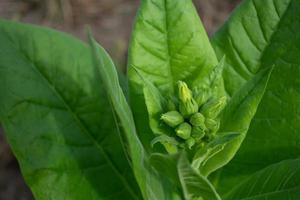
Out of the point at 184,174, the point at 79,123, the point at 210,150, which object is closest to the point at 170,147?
the point at 210,150

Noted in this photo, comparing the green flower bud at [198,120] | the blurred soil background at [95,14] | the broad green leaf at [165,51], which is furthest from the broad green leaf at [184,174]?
the blurred soil background at [95,14]

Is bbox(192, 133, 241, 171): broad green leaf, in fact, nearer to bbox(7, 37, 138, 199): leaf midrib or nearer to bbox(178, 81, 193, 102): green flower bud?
bbox(178, 81, 193, 102): green flower bud

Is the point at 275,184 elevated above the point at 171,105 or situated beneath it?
situated beneath

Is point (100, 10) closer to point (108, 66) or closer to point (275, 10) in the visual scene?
point (275, 10)

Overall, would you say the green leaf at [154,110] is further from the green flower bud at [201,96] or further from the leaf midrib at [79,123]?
the leaf midrib at [79,123]

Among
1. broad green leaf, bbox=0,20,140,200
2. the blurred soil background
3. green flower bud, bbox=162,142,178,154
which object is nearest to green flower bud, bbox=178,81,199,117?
green flower bud, bbox=162,142,178,154

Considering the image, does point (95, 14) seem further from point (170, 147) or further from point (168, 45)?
point (170, 147)
